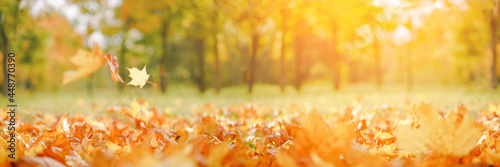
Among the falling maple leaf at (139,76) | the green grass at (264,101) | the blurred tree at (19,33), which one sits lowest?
the green grass at (264,101)

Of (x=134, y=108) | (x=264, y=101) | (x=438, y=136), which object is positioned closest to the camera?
(x=438, y=136)

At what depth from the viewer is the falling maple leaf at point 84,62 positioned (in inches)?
65.6

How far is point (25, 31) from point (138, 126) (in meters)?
18.7

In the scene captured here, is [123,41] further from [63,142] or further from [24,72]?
[63,142]

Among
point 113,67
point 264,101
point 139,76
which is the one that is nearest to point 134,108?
point 139,76

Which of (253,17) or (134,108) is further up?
(253,17)

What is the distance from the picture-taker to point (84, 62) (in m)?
1.71

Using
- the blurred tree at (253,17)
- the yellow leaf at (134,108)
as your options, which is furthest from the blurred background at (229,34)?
the yellow leaf at (134,108)

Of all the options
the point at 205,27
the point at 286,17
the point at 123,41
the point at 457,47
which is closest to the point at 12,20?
the point at 123,41

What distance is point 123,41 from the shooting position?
1952 centimetres

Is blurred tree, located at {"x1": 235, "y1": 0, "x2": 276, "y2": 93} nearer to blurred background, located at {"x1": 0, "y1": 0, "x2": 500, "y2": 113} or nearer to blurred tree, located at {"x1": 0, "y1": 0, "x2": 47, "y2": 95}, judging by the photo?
blurred background, located at {"x1": 0, "y1": 0, "x2": 500, "y2": 113}

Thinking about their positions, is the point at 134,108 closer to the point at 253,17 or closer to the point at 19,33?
the point at 253,17

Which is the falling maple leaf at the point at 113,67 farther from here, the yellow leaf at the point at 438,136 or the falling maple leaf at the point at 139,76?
the yellow leaf at the point at 438,136

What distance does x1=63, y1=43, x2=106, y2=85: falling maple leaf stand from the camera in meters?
1.67
